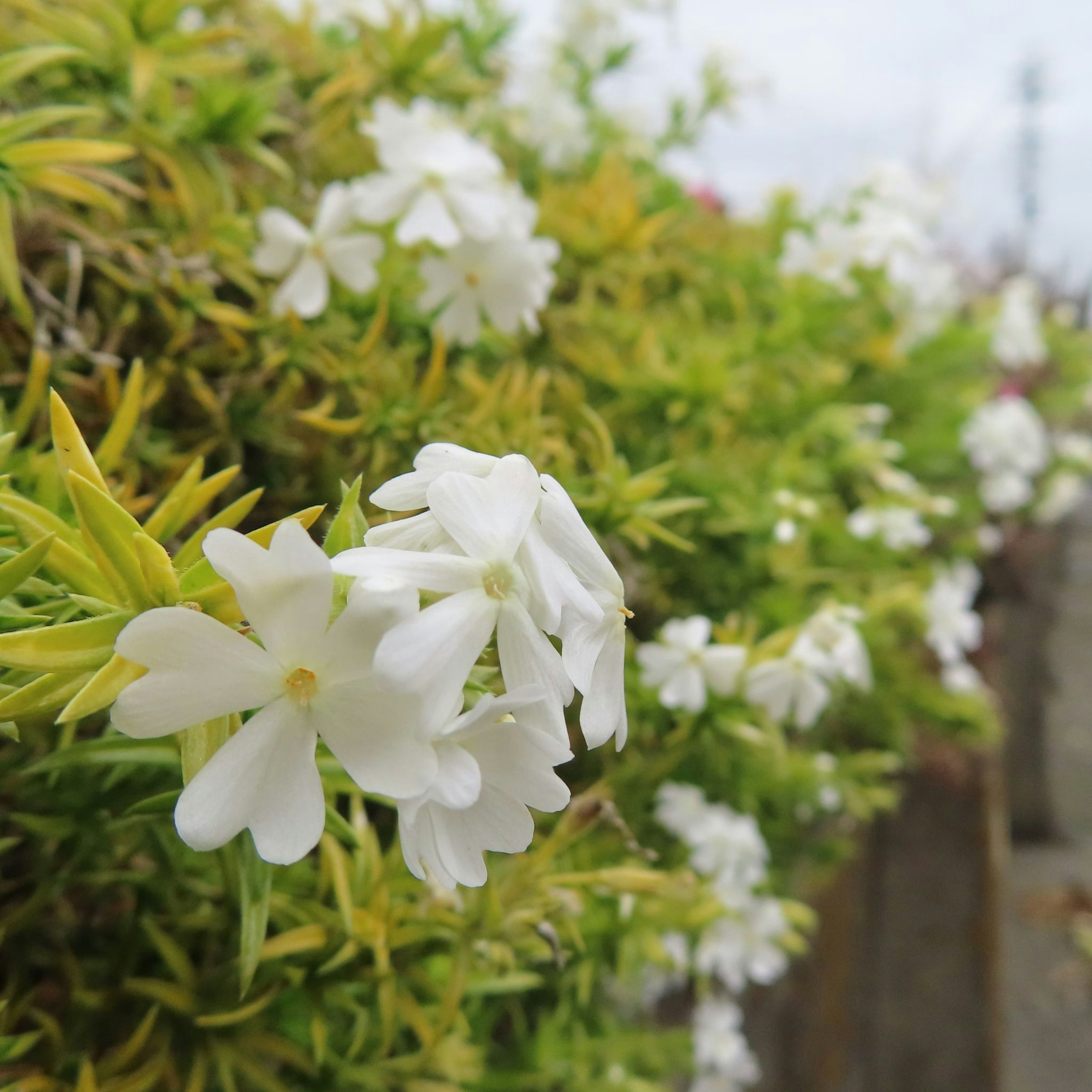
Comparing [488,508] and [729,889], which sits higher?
[488,508]

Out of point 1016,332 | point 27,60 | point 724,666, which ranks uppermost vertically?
point 27,60

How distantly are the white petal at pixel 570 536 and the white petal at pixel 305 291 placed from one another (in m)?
0.34

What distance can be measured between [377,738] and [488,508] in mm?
70

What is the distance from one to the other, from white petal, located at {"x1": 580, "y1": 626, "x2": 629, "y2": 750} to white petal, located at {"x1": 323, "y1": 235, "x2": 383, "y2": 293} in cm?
38

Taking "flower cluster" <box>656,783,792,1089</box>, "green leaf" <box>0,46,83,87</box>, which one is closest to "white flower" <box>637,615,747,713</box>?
"flower cluster" <box>656,783,792,1089</box>

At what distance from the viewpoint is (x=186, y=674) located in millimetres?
221

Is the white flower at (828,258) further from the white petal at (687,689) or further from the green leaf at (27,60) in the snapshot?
the green leaf at (27,60)

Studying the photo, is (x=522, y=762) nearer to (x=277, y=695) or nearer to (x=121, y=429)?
(x=277, y=695)

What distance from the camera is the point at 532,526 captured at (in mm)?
258

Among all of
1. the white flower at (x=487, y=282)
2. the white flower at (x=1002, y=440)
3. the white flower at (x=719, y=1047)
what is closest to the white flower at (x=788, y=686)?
the white flower at (x=487, y=282)

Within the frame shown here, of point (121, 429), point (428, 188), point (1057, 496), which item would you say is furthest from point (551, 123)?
point (1057, 496)

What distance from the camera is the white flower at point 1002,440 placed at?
4.32 ft

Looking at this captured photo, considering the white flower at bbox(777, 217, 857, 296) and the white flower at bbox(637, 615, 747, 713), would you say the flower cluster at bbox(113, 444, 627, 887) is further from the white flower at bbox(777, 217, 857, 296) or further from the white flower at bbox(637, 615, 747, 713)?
the white flower at bbox(777, 217, 857, 296)

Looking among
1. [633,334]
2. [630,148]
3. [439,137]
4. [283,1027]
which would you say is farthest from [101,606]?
[630,148]
